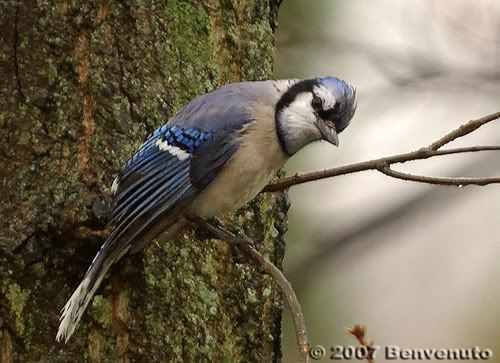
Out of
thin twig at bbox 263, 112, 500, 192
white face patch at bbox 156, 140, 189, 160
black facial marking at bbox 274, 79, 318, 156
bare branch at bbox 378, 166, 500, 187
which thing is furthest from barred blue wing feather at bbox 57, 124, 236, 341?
bare branch at bbox 378, 166, 500, 187

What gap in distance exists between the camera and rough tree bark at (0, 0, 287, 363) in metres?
1.79

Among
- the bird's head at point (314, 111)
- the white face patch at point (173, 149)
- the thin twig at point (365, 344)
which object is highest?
the bird's head at point (314, 111)

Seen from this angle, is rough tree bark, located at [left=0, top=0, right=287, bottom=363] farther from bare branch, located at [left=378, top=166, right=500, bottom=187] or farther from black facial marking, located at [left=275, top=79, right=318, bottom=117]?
bare branch, located at [left=378, top=166, right=500, bottom=187]

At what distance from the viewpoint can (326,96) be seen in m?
1.99

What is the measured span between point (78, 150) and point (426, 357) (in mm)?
1085

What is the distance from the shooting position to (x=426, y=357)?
2.46 metres

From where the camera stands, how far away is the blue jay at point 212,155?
1.78 m

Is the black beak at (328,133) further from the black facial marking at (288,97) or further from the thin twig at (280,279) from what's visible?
the thin twig at (280,279)

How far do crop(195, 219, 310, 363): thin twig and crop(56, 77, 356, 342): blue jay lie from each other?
78mm

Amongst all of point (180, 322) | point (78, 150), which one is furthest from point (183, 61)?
point (180, 322)

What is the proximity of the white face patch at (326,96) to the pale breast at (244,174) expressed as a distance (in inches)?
4.9

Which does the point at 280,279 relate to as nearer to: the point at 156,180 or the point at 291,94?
the point at 156,180

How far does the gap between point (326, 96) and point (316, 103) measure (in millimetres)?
34

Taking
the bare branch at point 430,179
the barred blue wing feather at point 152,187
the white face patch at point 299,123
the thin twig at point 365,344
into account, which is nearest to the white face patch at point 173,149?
the barred blue wing feather at point 152,187
